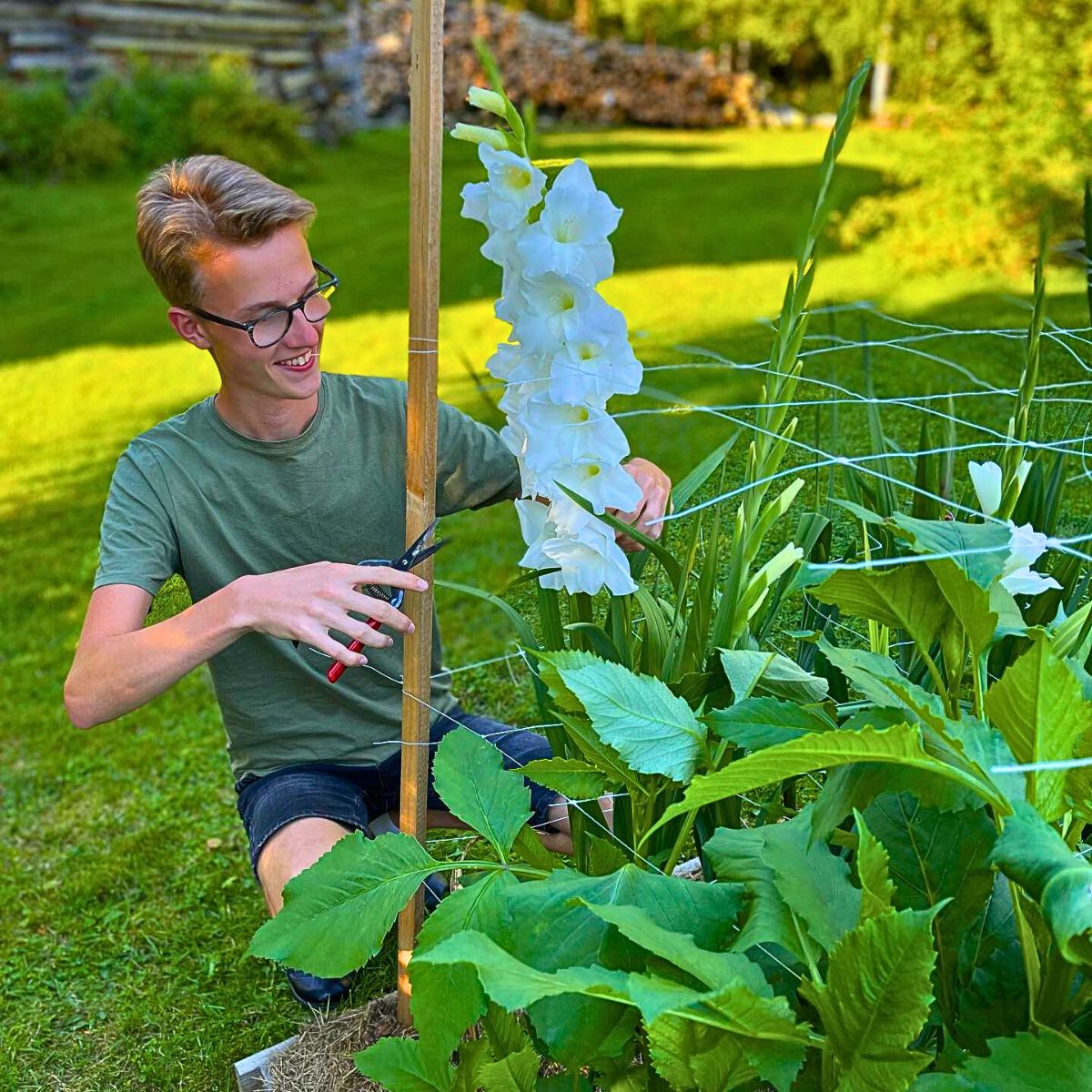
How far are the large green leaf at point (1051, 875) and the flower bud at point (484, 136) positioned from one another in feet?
2.17

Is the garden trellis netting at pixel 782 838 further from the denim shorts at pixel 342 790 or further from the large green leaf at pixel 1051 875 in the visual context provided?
the denim shorts at pixel 342 790

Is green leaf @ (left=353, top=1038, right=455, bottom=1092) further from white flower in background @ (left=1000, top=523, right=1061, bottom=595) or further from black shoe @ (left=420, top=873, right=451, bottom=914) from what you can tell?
black shoe @ (left=420, top=873, right=451, bottom=914)

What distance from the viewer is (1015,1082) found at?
32.1 inches

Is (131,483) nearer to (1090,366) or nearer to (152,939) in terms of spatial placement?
(152,939)

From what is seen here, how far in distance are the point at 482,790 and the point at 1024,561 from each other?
0.52 meters

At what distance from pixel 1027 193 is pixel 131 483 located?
657 cm

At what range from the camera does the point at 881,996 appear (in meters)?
0.83

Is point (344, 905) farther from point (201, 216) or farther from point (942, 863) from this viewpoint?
point (201, 216)

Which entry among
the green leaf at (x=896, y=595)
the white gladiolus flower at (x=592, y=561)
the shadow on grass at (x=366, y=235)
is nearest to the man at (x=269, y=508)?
the white gladiolus flower at (x=592, y=561)

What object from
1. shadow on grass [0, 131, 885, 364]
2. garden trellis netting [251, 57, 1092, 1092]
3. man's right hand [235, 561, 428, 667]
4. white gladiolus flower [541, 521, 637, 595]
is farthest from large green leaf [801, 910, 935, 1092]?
shadow on grass [0, 131, 885, 364]

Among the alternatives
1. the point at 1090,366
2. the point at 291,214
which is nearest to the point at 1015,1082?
the point at 1090,366

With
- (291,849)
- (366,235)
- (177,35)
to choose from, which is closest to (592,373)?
(291,849)

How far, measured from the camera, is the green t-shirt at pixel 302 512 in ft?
5.83

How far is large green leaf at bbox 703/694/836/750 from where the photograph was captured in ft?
3.06
